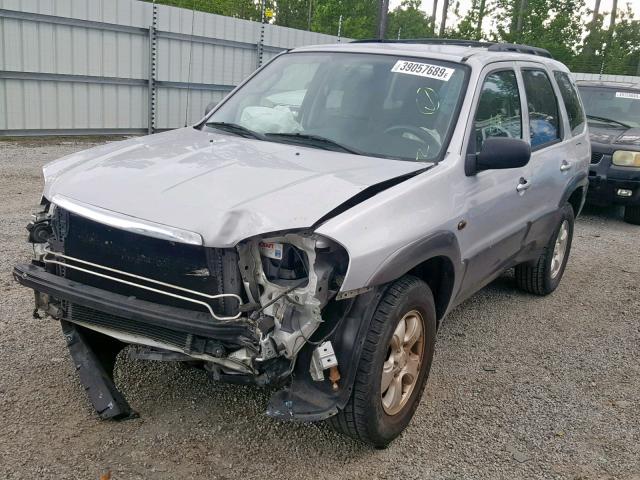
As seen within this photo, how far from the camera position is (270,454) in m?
3.12

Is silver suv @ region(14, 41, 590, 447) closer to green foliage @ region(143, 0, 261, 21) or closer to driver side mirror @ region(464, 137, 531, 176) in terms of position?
driver side mirror @ region(464, 137, 531, 176)

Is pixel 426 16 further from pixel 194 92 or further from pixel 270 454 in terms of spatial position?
pixel 270 454

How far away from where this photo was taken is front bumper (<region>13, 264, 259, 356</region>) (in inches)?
105

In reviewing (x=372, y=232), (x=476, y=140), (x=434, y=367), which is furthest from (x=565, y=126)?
(x=372, y=232)

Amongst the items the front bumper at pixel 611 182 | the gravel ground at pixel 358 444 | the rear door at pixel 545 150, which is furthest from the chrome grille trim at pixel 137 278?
the front bumper at pixel 611 182

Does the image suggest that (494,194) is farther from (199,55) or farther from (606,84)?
(199,55)

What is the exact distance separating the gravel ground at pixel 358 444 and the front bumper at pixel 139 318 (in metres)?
0.58

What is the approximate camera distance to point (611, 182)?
8617mm

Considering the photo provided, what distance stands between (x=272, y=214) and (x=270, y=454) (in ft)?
3.92

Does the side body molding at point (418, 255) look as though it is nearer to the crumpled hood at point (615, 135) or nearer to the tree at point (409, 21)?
the crumpled hood at point (615, 135)

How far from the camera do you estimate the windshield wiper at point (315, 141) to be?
3627 millimetres

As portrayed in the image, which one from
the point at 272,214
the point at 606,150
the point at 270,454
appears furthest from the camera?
the point at 606,150

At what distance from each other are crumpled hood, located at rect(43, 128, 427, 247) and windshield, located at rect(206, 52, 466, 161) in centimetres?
20

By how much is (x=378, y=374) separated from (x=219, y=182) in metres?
1.11
